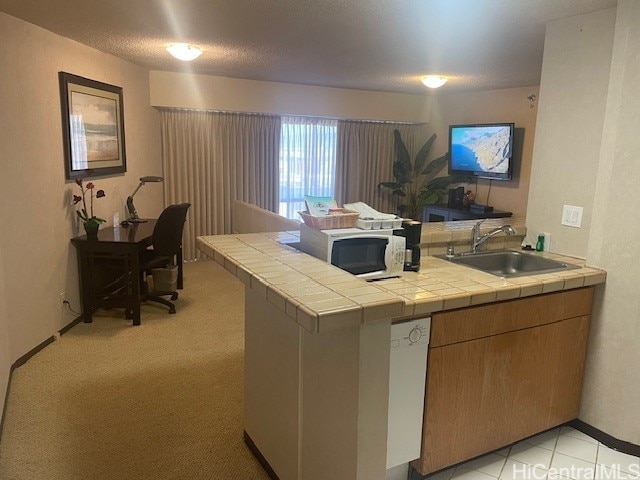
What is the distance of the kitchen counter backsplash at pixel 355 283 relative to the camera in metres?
1.47

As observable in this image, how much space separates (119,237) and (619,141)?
3563 mm

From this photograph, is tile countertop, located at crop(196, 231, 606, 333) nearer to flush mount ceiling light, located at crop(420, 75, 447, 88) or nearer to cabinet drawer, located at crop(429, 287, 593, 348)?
cabinet drawer, located at crop(429, 287, 593, 348)

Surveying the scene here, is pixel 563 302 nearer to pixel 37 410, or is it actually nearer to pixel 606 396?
pixel 606 396

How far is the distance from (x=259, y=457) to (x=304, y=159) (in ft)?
15.6

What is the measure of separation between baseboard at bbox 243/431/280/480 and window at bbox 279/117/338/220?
412 cm

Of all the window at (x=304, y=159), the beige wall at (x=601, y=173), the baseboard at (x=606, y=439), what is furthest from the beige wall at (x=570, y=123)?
the window at (x=304, y=159)

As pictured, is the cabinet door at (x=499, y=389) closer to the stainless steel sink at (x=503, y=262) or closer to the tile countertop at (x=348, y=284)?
the tile countertop at (x=348, y=284)

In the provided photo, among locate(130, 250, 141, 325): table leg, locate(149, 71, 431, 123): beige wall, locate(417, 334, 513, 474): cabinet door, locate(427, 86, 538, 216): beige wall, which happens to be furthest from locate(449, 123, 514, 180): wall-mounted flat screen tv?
locate(130, 250, 141, 325): table leg

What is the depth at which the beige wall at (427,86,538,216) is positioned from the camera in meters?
5.56

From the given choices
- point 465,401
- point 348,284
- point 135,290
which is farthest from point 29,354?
point 465,401

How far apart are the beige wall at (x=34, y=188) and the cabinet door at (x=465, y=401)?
2.26m

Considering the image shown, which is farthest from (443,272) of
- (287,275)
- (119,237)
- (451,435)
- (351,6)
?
(119,237)

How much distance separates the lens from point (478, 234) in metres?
2.79

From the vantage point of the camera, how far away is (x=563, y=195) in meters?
2.69
